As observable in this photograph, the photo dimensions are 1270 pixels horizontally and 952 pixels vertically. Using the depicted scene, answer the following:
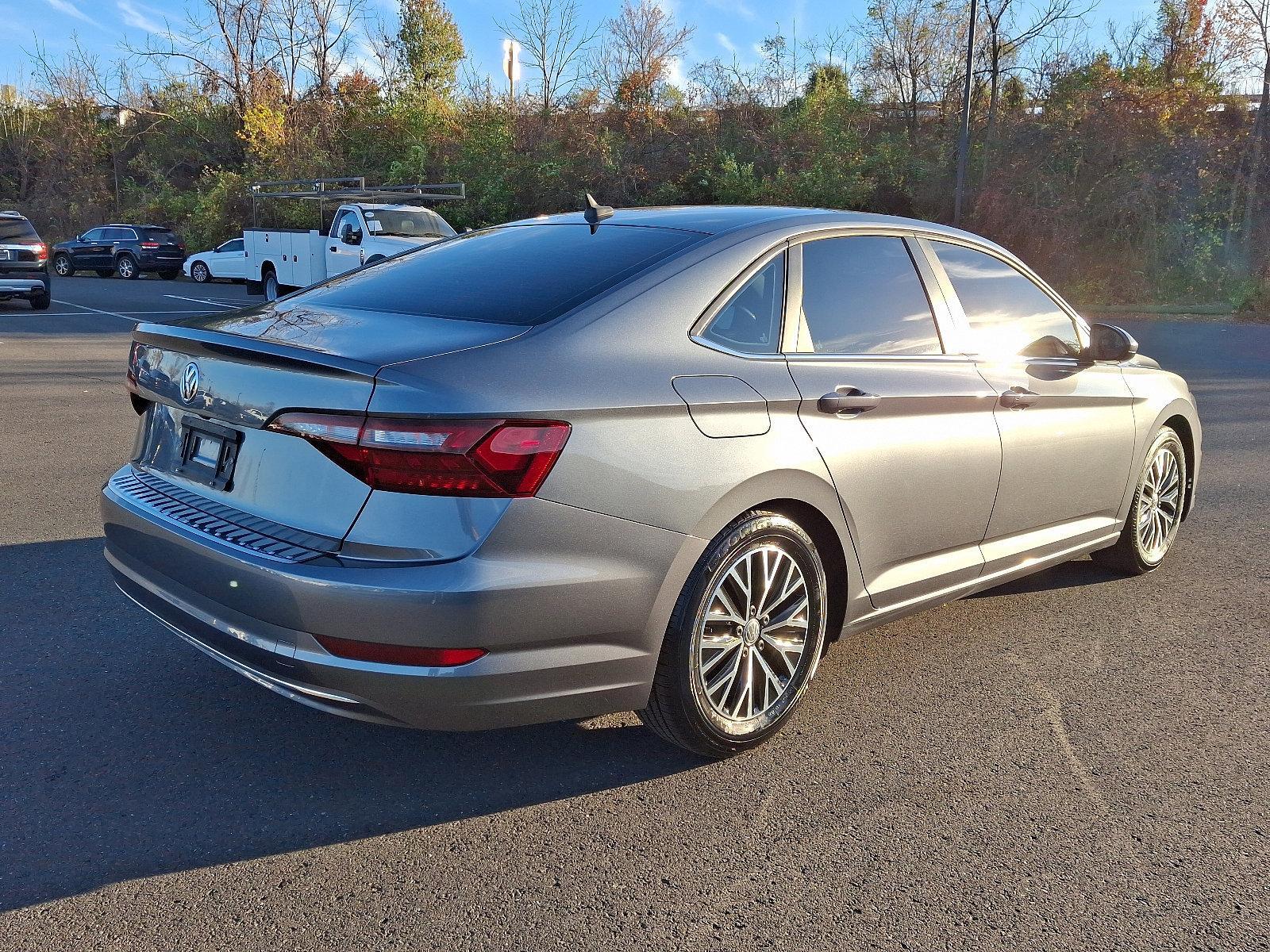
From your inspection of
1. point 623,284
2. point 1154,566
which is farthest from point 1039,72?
point 623,284

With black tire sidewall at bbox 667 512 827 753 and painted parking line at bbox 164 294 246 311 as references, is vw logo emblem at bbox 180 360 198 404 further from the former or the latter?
painted parking line at bbox 164 294 246 311

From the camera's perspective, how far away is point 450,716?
113 inches

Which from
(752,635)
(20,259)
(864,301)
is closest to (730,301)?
(864,301)

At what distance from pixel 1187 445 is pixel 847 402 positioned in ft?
9.75

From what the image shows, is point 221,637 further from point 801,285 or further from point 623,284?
point 801,285

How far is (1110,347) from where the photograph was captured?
472 cm

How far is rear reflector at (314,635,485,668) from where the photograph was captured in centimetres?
278

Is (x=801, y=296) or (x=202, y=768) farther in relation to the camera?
(x=801, y=296)

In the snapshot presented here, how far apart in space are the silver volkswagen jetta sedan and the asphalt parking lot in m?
0.33

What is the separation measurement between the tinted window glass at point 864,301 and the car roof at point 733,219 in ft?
0.29

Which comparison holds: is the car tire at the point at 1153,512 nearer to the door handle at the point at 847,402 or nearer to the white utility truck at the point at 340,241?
the door handle at the point at 847,402

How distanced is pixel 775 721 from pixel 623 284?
1428mm

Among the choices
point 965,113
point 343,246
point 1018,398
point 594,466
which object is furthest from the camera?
point 965,113

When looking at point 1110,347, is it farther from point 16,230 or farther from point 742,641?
point 16,230
